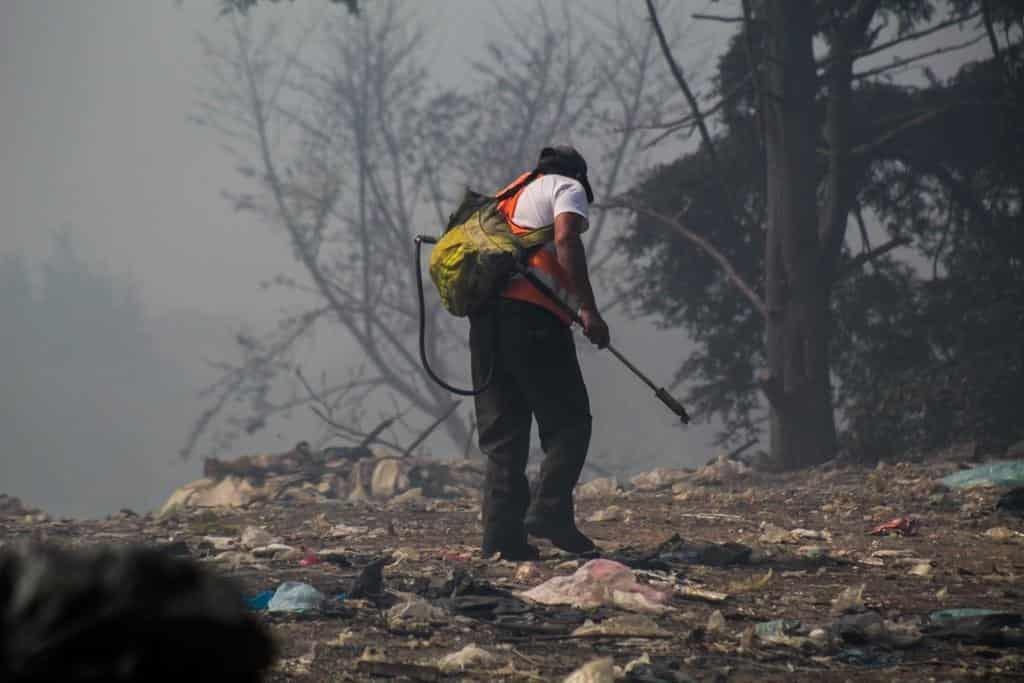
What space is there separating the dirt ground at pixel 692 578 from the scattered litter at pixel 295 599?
0.08 metres

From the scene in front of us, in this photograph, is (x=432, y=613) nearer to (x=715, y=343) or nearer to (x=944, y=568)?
(x=944, y=568)

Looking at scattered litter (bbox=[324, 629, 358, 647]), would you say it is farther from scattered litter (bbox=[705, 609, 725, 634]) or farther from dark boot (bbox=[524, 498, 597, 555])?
dark boot (bbox=[524, 498, 597, 555])

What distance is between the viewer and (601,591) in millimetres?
4789

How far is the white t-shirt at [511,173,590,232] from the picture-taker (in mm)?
5457

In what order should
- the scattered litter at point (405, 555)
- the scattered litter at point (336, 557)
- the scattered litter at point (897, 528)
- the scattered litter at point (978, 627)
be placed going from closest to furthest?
the scattered litter at point (978, 627) → the scattered litter at point (336, 557) → the scattered litter at point (405, 555) → the scattered litter at point (897, 528)

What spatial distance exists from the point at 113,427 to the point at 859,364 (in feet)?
199

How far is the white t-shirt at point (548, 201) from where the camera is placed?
5.46 metres

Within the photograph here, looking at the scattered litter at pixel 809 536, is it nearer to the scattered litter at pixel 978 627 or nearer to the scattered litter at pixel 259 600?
the scattered litter at pixel 978 627

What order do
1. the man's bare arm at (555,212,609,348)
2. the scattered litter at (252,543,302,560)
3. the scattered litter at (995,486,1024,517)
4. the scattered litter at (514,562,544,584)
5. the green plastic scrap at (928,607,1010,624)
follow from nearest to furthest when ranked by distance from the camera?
the green plastic scrap at (928,607,1010,624) → the scattered litter at (514,562,544,584) → the man's bare arm at (555,212,609,348) → the scattered litter at (252,543,302,560) → the scattered litter at (995,486,1024,517)

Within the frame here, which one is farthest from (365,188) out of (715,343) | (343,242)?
(715,343)

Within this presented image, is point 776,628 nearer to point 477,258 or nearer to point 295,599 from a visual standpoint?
point 295,599

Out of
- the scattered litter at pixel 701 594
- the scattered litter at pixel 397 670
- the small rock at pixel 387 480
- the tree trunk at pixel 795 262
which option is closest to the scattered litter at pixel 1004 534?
the scattered litter at pixel 701 594

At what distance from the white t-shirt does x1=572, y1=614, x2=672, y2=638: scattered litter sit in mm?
1917

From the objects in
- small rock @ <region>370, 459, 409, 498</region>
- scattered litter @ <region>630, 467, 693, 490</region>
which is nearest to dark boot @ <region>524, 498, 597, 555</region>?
scattered litter @ <region>630, 467, 693, 490</region>
